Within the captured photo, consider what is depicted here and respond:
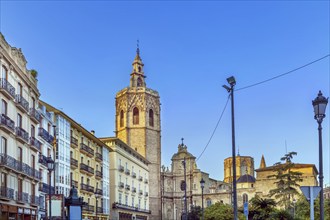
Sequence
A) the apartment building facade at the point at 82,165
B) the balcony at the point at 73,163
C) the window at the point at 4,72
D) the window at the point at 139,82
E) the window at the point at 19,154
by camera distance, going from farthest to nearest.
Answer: the window at the point at 139,82 < the balcony at the point at 73,163 < the apartment building facade at the point at 82,165 < the window at the point at 19,154 < the window at the point at 4,72

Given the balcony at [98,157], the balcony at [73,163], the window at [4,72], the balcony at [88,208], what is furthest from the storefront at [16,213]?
the balcony at [98,157]

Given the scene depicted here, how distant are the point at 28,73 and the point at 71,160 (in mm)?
17404

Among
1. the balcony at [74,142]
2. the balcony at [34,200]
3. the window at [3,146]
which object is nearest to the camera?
the window at [3,146]

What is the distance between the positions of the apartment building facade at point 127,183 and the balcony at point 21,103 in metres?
35.9

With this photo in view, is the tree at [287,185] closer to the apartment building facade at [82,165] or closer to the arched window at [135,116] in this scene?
the apartment building facade at [82,165]

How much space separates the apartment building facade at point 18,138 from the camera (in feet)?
100

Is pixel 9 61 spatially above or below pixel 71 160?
above

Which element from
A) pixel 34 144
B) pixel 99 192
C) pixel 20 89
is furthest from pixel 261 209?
pixel 99 192

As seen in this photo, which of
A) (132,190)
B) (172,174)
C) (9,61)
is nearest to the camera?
(9,61)

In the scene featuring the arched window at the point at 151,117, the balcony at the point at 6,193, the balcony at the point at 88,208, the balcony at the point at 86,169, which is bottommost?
the balcony at the point at 88,208

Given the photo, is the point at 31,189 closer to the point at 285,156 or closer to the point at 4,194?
the point at 4,194

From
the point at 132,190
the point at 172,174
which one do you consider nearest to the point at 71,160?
the point at 132,190

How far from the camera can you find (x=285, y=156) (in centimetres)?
7300

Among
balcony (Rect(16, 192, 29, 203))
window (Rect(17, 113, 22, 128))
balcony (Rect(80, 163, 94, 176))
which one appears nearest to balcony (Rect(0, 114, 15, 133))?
window (Rect(17, 113, 22, 128))
